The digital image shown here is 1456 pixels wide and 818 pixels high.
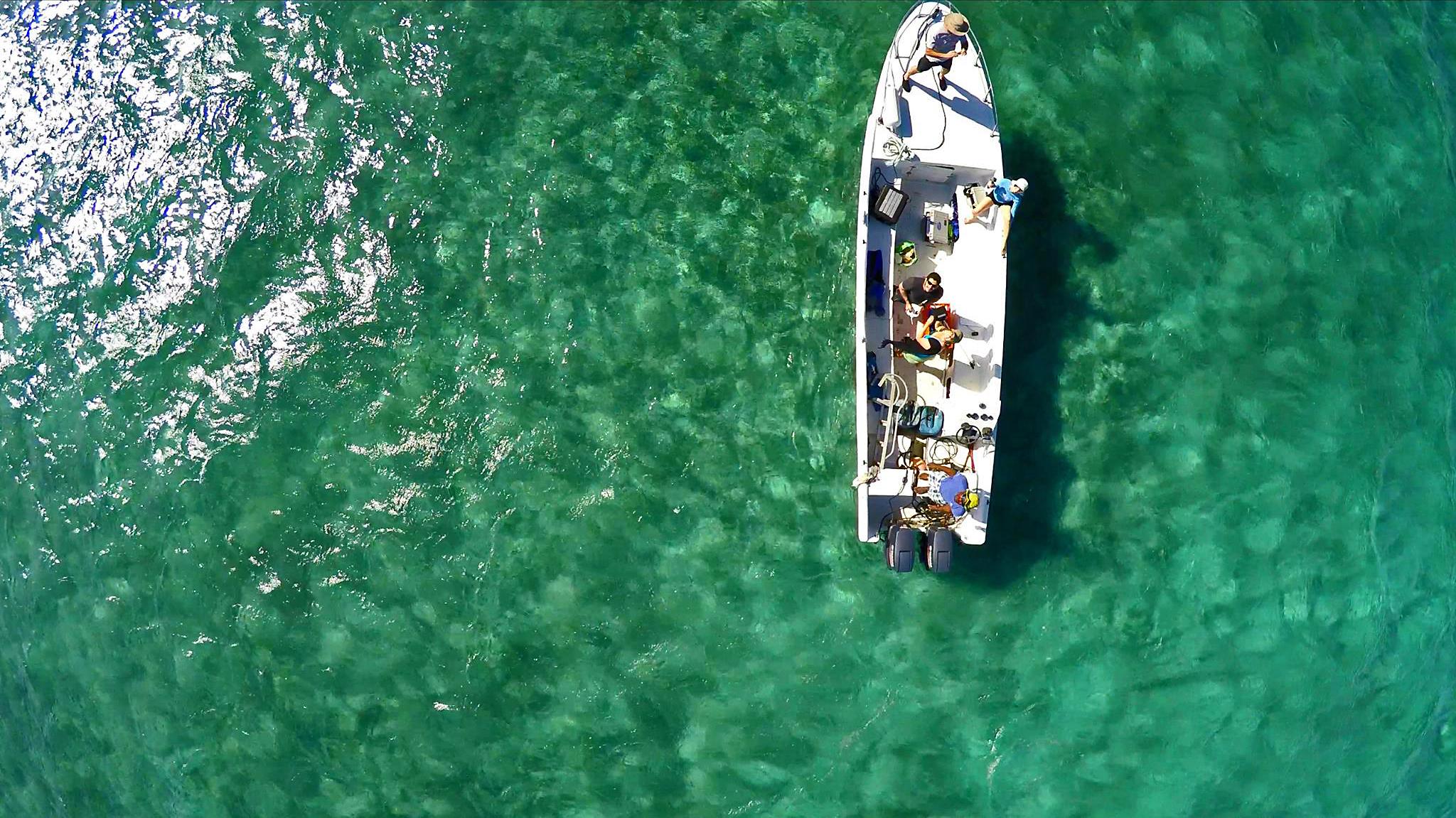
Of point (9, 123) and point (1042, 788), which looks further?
point (9, 123)

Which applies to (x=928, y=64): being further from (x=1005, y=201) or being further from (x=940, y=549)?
(x=940, y=549)

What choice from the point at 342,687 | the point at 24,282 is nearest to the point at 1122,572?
the point at 342,687

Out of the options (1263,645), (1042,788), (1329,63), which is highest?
(1329,63)

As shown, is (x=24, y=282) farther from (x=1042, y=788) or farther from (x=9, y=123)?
(x=1042, y=788)

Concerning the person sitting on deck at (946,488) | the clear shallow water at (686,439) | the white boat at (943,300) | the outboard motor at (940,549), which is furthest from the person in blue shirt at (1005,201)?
the outboard motor at (940,549)

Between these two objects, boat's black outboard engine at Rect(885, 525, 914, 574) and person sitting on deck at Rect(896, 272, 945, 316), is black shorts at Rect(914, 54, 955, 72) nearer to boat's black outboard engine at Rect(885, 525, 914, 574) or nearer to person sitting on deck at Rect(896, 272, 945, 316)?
person sitting on deck at Rect(896, 272, 945, 316)


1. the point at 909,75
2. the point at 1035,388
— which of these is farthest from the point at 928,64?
the point at 1035,388

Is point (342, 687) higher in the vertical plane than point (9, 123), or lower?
lower
